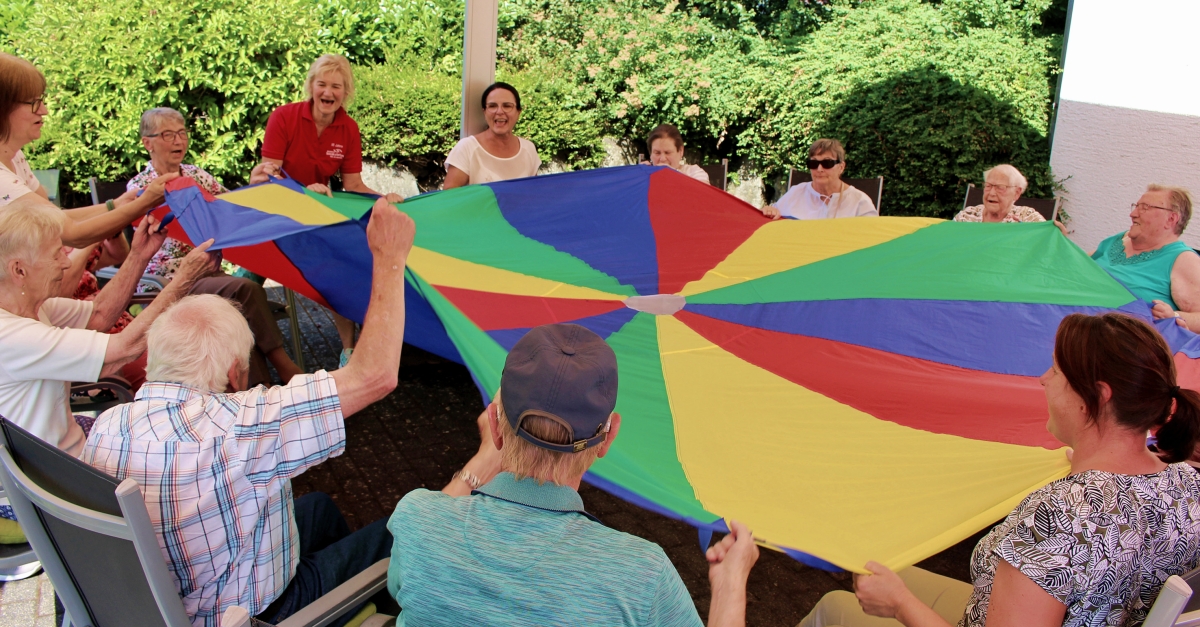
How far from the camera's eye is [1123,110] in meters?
6.71

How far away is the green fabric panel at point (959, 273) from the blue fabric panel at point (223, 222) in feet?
4.94

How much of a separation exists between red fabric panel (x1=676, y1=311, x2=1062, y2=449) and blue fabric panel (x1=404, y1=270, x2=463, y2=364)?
2.81 feet

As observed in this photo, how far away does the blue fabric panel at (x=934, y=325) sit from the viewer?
8.50ft

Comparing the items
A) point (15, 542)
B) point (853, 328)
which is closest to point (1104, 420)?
point (853, 328)

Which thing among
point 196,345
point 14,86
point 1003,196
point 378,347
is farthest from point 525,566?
point 1003,196

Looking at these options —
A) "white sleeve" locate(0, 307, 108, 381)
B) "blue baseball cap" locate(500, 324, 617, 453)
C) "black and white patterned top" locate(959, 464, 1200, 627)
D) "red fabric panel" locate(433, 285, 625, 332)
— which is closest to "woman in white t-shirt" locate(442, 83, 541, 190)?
"red fabric panel" locate(433, 285, 625, 332)

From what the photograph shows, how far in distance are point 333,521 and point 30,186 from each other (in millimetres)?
1739

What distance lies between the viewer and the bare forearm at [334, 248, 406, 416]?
1.61m

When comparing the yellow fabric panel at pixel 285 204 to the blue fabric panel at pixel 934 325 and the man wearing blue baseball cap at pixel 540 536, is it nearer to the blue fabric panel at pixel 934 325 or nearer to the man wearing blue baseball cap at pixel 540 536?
the blue fabric panel at pixel 934 325

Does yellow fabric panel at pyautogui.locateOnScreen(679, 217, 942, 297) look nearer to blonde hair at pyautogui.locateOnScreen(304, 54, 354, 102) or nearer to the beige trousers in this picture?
the beige trousers

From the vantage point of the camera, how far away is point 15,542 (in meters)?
1.89

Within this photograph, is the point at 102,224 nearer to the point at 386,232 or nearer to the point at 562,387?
the point at 386,232

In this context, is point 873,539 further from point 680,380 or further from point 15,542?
point 15,542

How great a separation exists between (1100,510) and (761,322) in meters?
1.56
